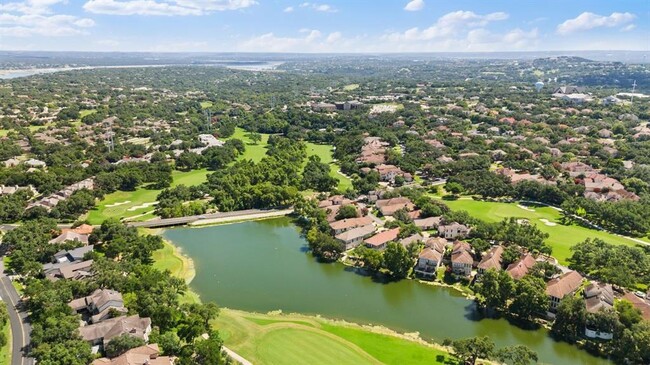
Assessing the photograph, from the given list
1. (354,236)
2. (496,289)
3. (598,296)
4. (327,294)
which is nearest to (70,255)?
(327,294)

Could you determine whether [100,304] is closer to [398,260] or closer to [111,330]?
[111,330]

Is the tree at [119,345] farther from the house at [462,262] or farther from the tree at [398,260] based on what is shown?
the house at [462,262]

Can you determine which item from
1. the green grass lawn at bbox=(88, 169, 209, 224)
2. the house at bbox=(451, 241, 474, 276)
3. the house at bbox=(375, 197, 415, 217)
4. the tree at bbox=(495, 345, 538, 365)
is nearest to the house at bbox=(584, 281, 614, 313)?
the tree at bbox=(495, 345, 538, 365)

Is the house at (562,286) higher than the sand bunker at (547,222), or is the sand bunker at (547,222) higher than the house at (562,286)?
the house at (562,286)

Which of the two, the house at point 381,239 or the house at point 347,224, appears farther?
the house at point 347,224

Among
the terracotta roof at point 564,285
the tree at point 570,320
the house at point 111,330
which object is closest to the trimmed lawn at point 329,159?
the terracotta roof at point 564,285

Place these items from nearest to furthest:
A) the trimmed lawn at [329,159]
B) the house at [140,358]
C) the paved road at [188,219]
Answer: the house at [140,358] → the paved road at [188,219] → the trimmed lawn at [329,159]
